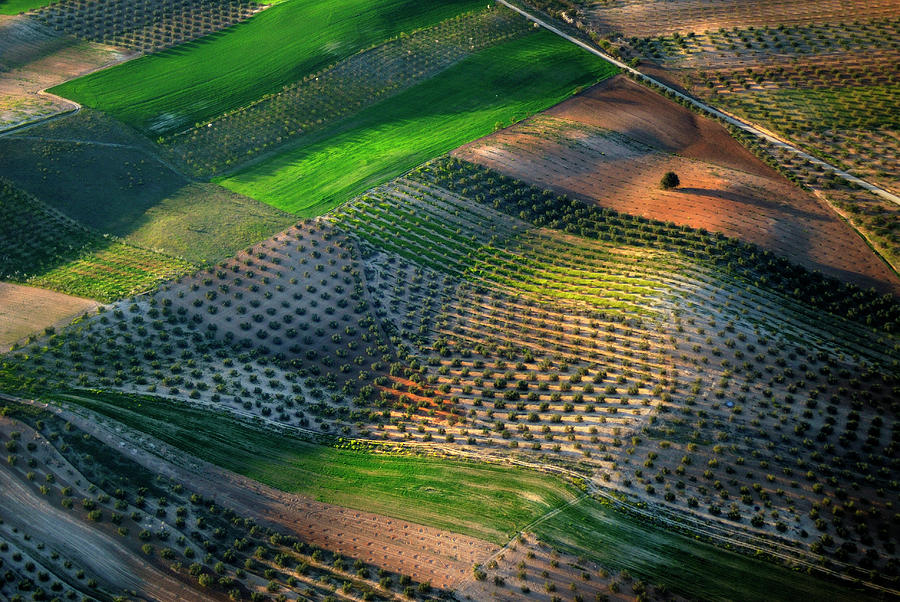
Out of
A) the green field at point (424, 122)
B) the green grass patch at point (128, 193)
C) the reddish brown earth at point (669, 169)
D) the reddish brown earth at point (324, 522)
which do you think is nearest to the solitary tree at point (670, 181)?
the reddish brown earth at point (669, 169)

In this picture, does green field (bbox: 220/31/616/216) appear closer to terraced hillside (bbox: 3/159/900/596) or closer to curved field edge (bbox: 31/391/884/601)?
terraced hillside (bbox: 3/159/900/596)

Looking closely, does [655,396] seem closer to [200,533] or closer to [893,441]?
[893,441]

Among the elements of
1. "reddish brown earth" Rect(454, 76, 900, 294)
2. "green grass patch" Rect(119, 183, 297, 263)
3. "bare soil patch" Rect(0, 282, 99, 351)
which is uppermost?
"reddish brown earth" Rect(454, 76, 900, 294)

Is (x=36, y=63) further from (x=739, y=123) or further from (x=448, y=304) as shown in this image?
(x=739, y=123)

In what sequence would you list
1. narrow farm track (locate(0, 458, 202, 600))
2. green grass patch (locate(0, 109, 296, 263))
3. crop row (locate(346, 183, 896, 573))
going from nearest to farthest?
narrow farm track (locate(0, 458, 202, 600)), crop row (locate(346, 183, 896, 573)), green grass patch (locate(0, 109, 296, 263))

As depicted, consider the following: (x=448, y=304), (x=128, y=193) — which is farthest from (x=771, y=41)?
(x=128, y=193)

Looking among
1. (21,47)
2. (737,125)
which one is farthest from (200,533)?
(21,47)

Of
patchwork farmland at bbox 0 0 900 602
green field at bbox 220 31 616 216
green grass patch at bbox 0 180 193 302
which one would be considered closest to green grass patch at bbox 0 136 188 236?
patchwork farmland at bbox 0 0 900 602
